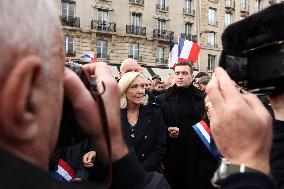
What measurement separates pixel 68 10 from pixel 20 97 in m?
29.2

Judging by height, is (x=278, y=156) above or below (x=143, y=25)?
below

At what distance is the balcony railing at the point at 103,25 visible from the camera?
29891 millimetres

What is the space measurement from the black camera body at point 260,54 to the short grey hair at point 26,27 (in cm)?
70

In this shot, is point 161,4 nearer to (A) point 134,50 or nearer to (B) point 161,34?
(B) point 161,34

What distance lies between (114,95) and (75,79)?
0.15 m

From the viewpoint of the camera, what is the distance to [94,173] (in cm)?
135

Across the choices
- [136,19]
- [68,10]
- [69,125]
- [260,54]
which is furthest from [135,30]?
[69,125]

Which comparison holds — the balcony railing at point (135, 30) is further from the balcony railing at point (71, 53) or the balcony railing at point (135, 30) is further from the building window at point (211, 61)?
the building window at point (211, 61)

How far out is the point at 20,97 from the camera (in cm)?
78

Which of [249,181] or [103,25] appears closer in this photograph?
[249,181]

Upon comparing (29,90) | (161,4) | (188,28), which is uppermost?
(161,4)

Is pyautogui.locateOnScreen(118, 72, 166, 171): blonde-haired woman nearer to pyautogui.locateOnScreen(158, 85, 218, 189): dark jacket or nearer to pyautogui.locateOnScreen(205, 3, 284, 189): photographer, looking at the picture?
pyautogui.locateOnScreen(158, 85, 218, 189): dark jacket

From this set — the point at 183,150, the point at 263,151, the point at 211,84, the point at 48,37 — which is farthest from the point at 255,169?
the point at 183,150

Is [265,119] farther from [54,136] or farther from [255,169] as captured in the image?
[54,136]
